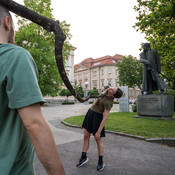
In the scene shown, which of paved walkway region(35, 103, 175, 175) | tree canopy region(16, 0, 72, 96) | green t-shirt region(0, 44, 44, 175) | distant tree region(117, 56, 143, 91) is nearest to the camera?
green t-shirt region(0, 44, 44, 175)

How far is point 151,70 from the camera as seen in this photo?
1158 centimetres

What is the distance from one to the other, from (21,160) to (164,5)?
41.5ft

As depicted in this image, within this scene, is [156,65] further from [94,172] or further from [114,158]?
[94,172]

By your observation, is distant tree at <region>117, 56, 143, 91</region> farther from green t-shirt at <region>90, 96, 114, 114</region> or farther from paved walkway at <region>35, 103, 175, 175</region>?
green t-shirt at <region>90, 96, 114, 114</region>

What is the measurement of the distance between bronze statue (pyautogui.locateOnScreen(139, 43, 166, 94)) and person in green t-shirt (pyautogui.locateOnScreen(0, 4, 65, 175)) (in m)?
11.5

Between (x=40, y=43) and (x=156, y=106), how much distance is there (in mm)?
18480

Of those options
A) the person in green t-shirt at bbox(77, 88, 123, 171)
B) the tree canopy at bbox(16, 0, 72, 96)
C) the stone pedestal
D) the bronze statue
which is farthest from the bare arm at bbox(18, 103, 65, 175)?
the tree canopy at bbox(16, 0, 72, 96)

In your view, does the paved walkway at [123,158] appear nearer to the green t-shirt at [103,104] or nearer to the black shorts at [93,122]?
the black shorts at [93,122]

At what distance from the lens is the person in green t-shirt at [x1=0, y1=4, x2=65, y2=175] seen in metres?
0.76

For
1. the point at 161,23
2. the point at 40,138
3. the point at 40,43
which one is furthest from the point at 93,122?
the point at 40,43

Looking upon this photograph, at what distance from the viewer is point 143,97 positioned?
37.0 feet

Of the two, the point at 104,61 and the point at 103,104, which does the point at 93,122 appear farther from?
the point at 104,61

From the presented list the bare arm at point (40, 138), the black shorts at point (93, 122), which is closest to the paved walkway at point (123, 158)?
the black shorts at point (93, 122)

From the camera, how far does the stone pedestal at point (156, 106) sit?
10469 millimetres
